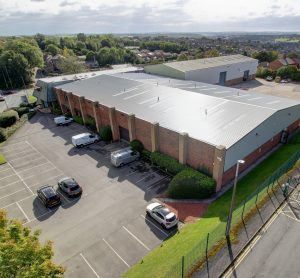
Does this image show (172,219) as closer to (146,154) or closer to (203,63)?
(146,154)

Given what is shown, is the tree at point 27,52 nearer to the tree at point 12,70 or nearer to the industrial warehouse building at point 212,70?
the tree at point 12,70

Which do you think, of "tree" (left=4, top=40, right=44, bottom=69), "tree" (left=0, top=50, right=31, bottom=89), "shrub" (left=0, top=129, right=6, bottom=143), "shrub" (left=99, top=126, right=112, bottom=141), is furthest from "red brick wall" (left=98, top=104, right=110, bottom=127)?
"tree" (left=4, top=40, right=44, bottom=69)

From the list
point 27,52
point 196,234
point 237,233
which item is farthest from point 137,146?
point 27,52

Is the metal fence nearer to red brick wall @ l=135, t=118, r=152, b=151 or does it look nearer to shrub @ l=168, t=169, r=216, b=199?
shrub @ l=168, t=169, r=216, b=199

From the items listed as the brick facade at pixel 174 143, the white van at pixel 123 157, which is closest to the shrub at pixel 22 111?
the brick facade at pixel 174 143

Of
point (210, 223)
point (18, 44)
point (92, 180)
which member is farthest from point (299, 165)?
point (18, 44)

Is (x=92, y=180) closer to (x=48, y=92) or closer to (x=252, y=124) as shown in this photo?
(x=252, y=124)

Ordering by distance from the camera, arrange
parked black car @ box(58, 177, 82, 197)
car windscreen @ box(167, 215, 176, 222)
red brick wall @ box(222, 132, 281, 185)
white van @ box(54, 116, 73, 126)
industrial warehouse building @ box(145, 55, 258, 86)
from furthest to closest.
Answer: industrial warehouse building @ box(145, 55, 258, 86) → white van @ box(54, 116, 73, 126) → red brick wall @ box(222, 132, 281, 185) → parked black car @ box(58, 177, 82, 197) → car windscreen @ box(167, 215, 176, 222)
